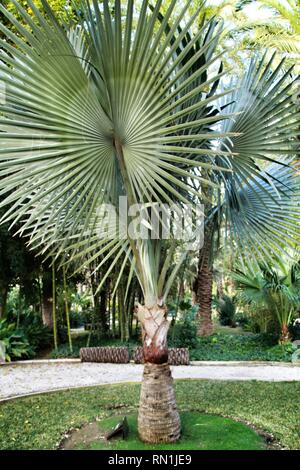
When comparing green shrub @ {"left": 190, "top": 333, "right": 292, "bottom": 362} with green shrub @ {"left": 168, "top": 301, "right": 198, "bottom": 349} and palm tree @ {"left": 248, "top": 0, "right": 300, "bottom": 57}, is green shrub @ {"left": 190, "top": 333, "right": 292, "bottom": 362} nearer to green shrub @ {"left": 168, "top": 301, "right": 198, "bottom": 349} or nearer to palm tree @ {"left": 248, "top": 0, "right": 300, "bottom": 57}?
green shrub @ {"left": 168, "top": 301, "right": 198, "bottom": 349}

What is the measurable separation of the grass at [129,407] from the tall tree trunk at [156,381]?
956 mm

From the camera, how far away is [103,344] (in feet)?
33.4

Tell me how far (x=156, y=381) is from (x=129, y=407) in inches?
67.7

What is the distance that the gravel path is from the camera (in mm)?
6922

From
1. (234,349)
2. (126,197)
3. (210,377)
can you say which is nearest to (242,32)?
(234,349)

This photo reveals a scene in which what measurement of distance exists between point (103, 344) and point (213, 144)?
23.5 ft

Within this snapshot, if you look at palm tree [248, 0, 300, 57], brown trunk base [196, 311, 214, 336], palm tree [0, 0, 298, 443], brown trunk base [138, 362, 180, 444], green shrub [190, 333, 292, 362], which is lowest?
green shrub [190, 333, 292, 362]

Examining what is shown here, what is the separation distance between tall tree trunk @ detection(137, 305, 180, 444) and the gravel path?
10.3ft

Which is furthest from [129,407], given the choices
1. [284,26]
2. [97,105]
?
[284,26]

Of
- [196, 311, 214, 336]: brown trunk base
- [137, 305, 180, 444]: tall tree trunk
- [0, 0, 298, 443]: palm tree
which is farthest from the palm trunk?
[0, 0, 298, 443]: palm tree

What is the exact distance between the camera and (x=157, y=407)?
3744 millimetres

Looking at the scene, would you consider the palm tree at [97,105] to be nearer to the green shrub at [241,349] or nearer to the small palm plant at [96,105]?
the small palm plant at [96,105]

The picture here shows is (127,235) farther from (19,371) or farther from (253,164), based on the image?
(19,371)

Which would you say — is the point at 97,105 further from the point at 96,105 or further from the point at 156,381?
the point at 156,381
